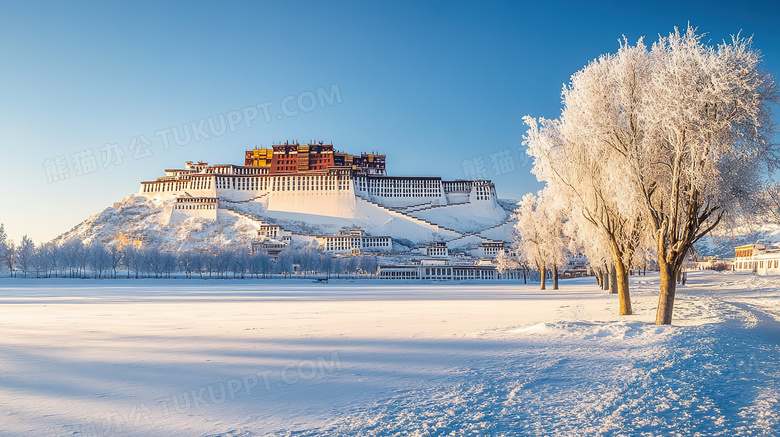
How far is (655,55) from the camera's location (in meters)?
16.8

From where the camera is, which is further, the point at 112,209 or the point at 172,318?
the point at 112,209

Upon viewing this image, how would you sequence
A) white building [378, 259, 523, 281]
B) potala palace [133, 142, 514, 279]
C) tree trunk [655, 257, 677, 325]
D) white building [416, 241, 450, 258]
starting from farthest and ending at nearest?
potala palace [133, 142, 514, 279] → white building [416, 241, 450, 258] → white building [378, 259, 523, 281] → tree trunk [655, 257, 677, 325]

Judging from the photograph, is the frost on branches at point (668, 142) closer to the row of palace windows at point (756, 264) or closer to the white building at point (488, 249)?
the row of palace windows at point (756, 264)

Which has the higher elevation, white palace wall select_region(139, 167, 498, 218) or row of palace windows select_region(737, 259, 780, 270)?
white palace wall select_region(139, 167, 498, 218)

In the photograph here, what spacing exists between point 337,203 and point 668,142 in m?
146

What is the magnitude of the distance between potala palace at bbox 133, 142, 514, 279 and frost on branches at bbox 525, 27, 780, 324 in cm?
10875

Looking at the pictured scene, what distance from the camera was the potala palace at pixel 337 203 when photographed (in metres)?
138

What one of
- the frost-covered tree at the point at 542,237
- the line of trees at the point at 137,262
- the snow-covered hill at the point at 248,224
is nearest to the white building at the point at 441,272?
the line of trees at the point at 137,262

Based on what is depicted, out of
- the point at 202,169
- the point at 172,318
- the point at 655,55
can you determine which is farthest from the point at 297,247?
the point at 655,55

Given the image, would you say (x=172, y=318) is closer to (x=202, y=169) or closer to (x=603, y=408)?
(x=603, y=408)

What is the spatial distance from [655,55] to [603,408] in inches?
564

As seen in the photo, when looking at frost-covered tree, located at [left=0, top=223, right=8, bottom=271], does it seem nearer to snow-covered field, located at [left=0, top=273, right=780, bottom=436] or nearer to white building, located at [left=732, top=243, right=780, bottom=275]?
snow-covered field, located at [left=0, top=273, right=780, bottom=436]

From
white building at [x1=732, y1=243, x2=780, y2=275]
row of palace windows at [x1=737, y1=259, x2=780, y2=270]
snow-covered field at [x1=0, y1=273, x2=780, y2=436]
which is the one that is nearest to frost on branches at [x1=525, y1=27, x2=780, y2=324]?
snow-covered field at [x1=0, y1=273, x2=780, y2=436]

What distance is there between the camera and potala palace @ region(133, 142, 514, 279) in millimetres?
137500
